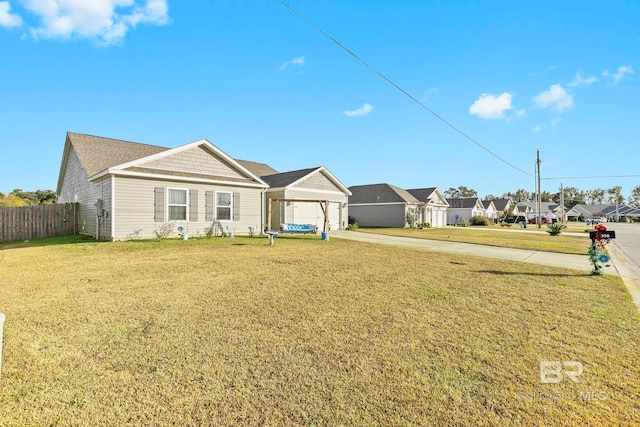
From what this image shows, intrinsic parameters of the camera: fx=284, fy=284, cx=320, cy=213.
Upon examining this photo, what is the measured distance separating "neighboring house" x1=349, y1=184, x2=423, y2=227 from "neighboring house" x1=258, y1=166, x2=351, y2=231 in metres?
8.61

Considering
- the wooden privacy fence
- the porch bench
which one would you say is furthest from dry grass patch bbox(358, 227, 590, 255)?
the wooden privacy fence

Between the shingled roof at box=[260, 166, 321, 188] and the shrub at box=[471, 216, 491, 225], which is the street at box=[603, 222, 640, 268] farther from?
the shingled roof at box=[260, 166, 321, 188]

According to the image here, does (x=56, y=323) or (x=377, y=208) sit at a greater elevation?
(x=377, y=208)

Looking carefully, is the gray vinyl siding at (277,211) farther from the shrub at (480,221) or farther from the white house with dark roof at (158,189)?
the shrub at (480,221)

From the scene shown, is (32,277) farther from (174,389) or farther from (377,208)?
(377,208)

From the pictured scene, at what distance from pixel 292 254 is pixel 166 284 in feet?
15.4

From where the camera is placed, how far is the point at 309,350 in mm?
3221

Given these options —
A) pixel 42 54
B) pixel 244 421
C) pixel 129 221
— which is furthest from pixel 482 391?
pixel 42 54

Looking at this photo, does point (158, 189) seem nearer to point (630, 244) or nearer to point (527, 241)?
point (527, 241)

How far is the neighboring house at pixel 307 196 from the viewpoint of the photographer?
19.4 meters

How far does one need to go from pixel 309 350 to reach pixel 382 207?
28576 mm

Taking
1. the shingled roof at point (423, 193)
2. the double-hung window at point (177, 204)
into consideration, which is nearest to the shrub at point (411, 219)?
the shingled roof at point (423, 193)

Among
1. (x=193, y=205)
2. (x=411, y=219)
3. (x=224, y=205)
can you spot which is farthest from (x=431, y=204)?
(x=193, y=205)

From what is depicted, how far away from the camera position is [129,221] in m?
12.2
